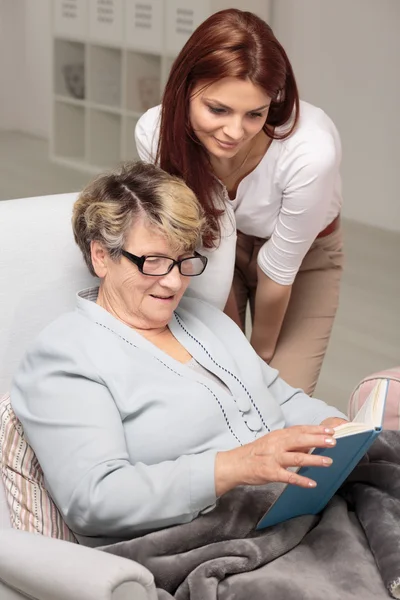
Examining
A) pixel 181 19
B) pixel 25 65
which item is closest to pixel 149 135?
pixel 25 65

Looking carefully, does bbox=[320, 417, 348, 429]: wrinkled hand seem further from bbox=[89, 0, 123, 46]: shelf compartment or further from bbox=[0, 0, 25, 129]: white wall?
bbox=[89, 0, 123, 46]: shelf compartment

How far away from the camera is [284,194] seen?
84.0 inches

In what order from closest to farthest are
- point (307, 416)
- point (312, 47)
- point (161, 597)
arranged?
point (161, 597)
point (307, 416)
point (312, 47)

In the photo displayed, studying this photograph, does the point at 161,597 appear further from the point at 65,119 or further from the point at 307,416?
the point at 65,119

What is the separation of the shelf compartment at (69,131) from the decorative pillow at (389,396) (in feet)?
11.8

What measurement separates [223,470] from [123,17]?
3958 millimetres

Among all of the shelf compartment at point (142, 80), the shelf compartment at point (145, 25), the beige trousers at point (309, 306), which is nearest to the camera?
the beige trousers at point (309, 306)

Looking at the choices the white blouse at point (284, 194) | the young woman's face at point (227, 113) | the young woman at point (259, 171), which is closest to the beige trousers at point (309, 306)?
the young woman at point (259, 171)

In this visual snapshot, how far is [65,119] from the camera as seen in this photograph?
543 cm

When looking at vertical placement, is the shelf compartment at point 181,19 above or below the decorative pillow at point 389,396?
below

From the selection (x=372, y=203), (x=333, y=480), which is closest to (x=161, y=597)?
(x=333, y=480)

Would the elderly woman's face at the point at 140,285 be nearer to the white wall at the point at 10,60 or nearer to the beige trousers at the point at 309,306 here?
the beige trousers at the point at 309,306

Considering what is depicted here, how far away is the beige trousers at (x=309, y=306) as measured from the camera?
7.91ft

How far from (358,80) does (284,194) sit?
2857mm
